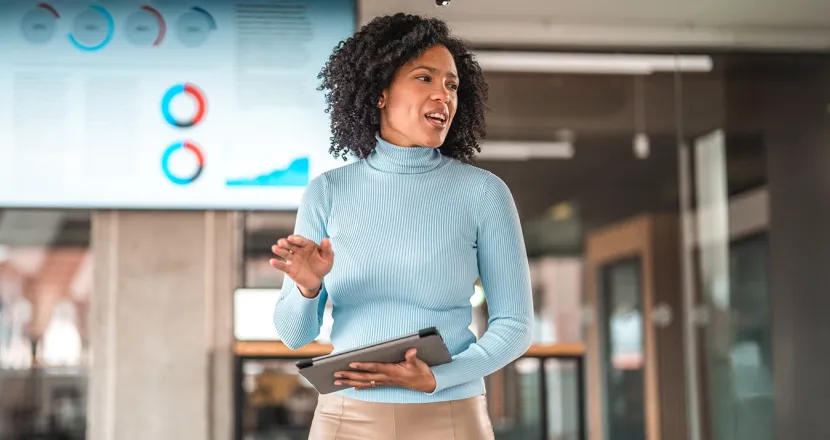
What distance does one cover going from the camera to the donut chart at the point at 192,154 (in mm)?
4391

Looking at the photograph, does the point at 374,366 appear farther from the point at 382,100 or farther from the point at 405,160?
the point at 382,100

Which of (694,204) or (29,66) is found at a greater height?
(29,66)

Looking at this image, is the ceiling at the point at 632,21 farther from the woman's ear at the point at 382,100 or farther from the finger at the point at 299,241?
the finger at the point at 299,241

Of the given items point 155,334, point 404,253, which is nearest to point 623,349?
point 155,334

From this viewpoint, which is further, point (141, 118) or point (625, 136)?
point (625, 136)

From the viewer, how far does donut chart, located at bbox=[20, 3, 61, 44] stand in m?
4.43

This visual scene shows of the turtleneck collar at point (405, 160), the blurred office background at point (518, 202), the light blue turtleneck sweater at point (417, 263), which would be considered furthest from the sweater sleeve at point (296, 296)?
the blurred office background at point (518, 202)

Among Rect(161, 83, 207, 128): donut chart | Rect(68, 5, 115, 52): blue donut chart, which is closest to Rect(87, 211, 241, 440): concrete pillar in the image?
Rect(161, 83, 207, 128): donut chart

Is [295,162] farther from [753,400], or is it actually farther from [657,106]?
[753,400]

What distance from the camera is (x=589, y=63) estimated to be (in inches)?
194

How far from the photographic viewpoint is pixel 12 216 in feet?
14.7

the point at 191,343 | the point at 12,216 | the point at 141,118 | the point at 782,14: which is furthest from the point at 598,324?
the point at 12,216

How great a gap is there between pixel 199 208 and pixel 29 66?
0.94 metres

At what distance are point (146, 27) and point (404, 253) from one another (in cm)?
315
